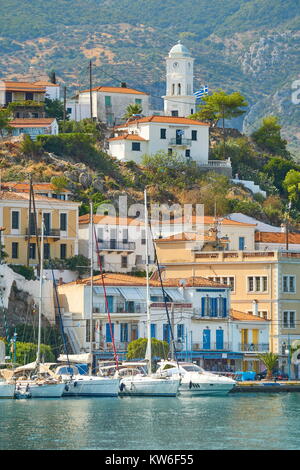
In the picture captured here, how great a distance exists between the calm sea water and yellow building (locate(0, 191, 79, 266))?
1100 inches

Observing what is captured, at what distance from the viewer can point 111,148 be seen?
457 ft

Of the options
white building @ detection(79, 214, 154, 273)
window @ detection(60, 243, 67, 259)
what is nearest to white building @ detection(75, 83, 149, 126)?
white building @ detection(79, 214, 154, 273)

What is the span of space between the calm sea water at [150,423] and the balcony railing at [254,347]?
50.3ft

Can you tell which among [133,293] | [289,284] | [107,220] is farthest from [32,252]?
[289,284]

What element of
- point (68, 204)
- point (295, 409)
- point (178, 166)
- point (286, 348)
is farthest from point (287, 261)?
point (178, 166)

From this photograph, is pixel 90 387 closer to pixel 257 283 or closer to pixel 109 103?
pixel 257 283

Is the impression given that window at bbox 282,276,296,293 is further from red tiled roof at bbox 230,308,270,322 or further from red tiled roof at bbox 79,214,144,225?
red tiled roof at bbox 79,214,144,225

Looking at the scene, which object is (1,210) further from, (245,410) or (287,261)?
(245,410)

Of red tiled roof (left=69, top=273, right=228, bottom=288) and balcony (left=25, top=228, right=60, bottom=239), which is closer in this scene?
red tiled roof (left=69, top=273, right=228, bottom=288)

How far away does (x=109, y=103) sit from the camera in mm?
149500

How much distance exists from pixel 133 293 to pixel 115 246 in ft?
53.4

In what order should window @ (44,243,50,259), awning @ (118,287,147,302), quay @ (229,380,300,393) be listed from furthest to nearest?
1. window @ (44,243,50,259)
2. awning @ (118,287,147,302)
3. quay @ (229,380,300,393)

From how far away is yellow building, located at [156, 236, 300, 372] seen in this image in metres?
104

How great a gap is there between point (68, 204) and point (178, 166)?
2715cm
